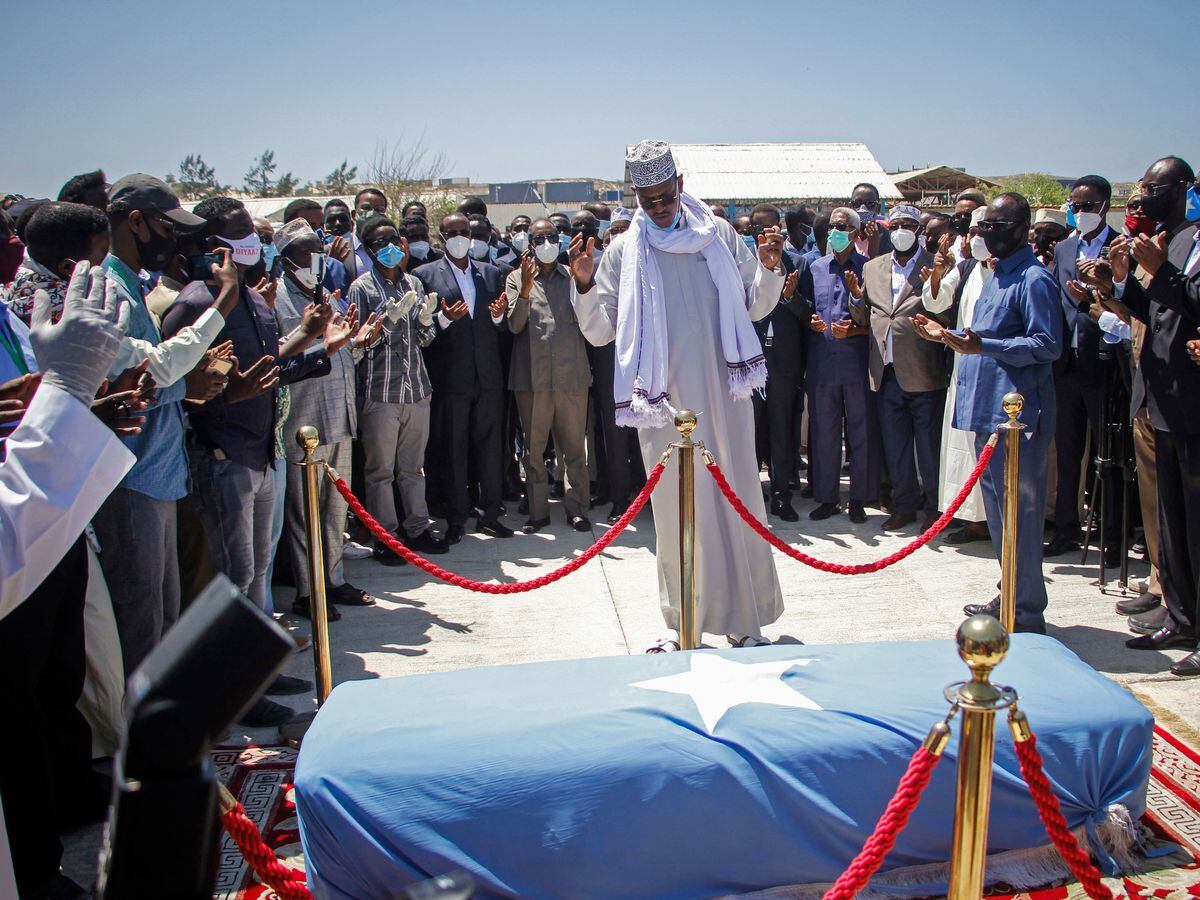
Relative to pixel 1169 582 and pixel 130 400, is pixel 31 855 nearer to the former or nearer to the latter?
pixel 130 400

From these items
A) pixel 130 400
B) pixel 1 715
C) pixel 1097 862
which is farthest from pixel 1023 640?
pixel 1 715

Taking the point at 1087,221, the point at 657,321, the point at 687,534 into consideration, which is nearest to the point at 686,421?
the point at 687,534

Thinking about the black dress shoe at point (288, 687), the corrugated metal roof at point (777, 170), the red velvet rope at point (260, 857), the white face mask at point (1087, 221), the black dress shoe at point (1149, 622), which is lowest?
the black dress shoe at point (288, 687)

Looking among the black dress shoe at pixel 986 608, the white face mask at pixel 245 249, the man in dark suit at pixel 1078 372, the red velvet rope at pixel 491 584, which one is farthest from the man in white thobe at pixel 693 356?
the man in dark suit at pixel 1078 372

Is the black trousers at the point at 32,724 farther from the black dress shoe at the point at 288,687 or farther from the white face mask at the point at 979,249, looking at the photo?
the white face mask at the point at 979,249

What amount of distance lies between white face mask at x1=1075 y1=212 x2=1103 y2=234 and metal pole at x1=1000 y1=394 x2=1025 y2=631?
2515 millimetres

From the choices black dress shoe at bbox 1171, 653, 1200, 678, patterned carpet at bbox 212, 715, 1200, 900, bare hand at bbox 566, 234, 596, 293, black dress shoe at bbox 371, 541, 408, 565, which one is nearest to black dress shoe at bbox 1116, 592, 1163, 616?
black dress shoe at bbox 1171, 653, 1200, 678

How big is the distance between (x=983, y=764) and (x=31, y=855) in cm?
290

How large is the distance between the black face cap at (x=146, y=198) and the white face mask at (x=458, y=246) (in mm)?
3247

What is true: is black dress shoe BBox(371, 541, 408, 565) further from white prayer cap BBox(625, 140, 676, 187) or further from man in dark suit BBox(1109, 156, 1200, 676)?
man in dark suit BBox(1109, 156, 1200, 676)

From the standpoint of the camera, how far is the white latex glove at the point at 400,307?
22.5 ft

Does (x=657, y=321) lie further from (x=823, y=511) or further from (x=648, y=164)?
(x=823, y=511)

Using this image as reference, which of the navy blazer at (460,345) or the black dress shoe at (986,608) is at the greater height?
the navy blazer at (460,345)

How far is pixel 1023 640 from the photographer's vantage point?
3.89 metres
